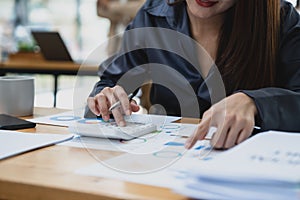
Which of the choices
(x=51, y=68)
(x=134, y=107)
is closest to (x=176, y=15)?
(x=134, y=107)

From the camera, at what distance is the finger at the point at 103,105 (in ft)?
3.38

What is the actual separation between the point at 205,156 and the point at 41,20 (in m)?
4.85

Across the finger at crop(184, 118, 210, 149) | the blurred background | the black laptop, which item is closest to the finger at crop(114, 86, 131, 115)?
the finger at crop(184, 118, 210, 149)

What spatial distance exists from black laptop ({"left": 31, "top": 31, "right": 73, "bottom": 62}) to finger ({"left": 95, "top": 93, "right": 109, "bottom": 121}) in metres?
1.83

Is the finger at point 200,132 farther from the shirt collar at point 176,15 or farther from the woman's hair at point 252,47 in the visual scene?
the shirt collar at point 176,15

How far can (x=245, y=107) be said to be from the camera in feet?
2.76

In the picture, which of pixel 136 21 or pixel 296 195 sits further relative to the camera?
pixel 136 21

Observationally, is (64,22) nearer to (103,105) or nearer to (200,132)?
(103,105)

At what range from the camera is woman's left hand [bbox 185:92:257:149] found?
782mm

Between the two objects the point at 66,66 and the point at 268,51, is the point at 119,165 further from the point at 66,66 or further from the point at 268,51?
the point at 66,66

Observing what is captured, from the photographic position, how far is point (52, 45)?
2.99 metres

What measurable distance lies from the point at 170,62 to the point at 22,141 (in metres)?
0.65

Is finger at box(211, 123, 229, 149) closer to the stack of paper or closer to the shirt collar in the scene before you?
the stack of paper

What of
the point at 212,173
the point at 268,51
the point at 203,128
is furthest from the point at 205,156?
the point at 268,51
